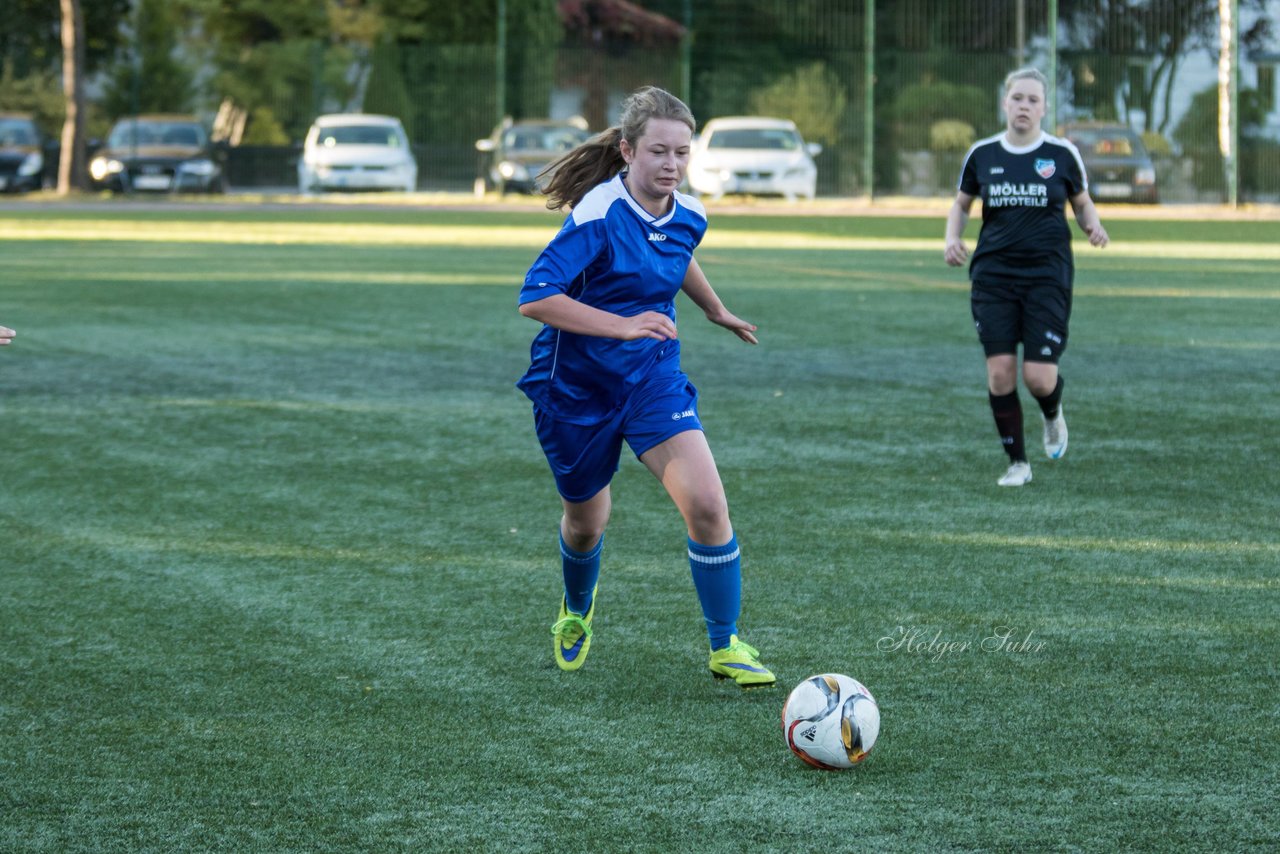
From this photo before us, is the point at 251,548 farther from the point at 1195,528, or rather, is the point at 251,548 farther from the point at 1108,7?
the point at 1108,7

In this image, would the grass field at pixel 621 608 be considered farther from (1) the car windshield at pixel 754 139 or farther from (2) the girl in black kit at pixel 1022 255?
(1) the car windshield at pixel 754 139

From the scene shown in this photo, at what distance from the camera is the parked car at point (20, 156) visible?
126 ft

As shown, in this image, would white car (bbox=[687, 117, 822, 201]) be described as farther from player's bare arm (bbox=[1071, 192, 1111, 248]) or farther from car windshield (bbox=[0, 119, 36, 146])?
player's bare arm (bbox=[1071, 192, 1111, 248])

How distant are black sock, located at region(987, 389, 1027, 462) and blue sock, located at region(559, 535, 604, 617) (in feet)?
11.1

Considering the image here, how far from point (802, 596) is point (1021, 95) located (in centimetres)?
307

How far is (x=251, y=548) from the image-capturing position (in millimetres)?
7121

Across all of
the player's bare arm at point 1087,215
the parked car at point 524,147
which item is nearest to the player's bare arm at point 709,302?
the player's bare arm at point 1087,215

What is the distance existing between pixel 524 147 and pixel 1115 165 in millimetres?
11334

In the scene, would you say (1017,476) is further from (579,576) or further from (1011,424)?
(579,576)

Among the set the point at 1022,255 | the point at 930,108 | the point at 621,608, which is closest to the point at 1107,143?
the point at 930,108

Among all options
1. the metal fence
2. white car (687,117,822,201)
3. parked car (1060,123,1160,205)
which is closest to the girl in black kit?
white car (687,117,822,201)

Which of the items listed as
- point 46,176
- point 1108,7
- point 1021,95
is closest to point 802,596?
point 1021,95

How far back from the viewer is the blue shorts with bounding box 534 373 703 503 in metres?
5.17

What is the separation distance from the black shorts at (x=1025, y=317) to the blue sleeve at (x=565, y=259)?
3679 mm
